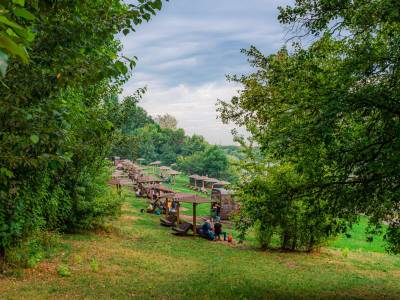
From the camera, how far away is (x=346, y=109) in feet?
24.0

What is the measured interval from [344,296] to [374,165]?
577cm

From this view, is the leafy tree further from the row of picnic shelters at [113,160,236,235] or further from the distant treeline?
the row of picnic shelters at [113,160,236,235]

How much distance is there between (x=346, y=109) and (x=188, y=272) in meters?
8.73

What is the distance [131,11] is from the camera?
14.6 feet

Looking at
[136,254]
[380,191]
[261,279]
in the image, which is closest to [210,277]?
[261,279]

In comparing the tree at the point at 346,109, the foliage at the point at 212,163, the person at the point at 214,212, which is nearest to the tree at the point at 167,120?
the foliage at the point at 212,163

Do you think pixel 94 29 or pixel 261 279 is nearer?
pixel 94 29

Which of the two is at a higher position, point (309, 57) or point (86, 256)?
point (309, 57)

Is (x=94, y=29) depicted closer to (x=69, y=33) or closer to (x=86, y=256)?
(x=69, y=33)

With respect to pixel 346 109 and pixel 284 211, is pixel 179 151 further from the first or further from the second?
pixel 346 109

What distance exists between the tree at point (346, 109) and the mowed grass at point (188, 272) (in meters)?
3.51

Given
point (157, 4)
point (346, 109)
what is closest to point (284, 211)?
point (346, 109)

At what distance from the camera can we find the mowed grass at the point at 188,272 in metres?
10.1

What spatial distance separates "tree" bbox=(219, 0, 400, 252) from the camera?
7449 millimetres
